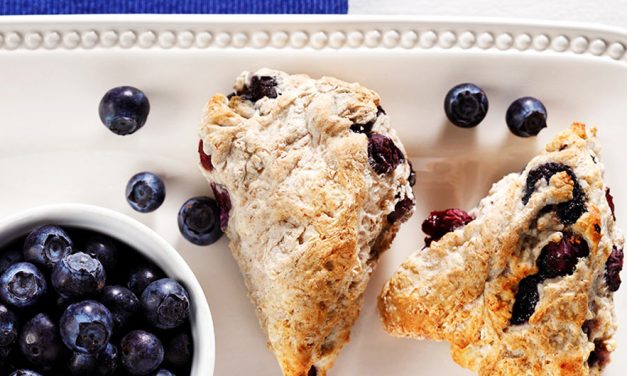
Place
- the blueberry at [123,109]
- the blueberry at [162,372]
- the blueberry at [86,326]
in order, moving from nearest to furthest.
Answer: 1. the blueberry at [86,326]
2. the blueberry at [162,372]
3. the blueberry at [123,109]

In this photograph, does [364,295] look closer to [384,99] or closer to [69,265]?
[384,99]

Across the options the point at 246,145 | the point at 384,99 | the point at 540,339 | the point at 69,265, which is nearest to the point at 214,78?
the point at 246,145

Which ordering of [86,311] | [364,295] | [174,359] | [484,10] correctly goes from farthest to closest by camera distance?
[484,10]
[364,295]
[174,359]
[86,311]

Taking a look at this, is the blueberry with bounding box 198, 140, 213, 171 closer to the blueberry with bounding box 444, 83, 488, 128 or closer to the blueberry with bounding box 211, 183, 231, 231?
the blueberry with bounding box 211, 183, 231, 231

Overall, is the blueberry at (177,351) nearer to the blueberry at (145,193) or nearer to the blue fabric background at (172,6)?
the blueberry at (145,193)

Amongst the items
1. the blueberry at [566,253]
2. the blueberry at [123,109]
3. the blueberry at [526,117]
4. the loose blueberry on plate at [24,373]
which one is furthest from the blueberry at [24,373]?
the blueberry at [526,117]

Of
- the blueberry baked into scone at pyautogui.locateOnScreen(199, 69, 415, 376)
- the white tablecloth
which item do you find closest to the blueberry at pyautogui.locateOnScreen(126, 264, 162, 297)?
the blueberry baked into scone at pyautogui.locateOnScreen(199, 69, 415, 376)
